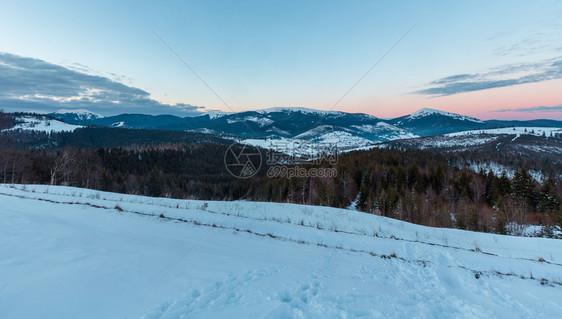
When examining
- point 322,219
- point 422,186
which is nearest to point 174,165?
point 422,186

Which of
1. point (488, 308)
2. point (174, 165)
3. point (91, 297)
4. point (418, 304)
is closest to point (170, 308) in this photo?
point (91, 297)

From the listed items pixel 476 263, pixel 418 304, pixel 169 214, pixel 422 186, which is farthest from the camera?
pixel 422 186

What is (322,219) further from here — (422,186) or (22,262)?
(422,186)

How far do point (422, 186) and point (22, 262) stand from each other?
57.4m

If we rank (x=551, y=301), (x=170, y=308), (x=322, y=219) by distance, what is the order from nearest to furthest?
(x=170, y=308), (x=551, y=301), (x=322, y=219)

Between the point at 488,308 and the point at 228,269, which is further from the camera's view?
the point at 228,269

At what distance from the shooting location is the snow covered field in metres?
3.74

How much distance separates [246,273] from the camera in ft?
16.9

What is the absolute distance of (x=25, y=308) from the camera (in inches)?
127

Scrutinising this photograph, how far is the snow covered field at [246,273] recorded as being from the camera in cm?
374

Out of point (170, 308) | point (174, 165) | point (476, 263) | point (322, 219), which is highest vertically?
Result: point (170, 308)

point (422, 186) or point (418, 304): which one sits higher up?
point (418, 304)

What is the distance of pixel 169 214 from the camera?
10.9 meters

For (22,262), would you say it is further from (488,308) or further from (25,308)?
(488,308)
